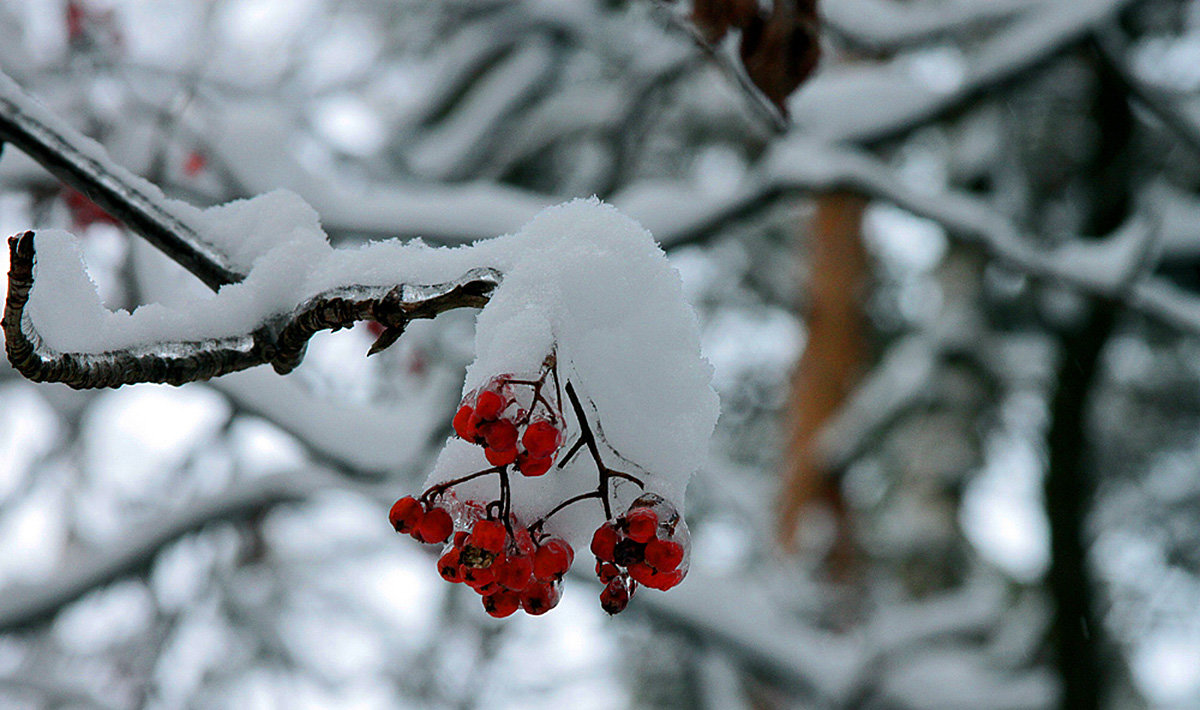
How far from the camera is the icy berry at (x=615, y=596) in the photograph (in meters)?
0.85

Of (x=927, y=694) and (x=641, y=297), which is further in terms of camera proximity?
(x=927, y=694)

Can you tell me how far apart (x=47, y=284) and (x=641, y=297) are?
1.71 feet

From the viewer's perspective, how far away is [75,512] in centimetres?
393

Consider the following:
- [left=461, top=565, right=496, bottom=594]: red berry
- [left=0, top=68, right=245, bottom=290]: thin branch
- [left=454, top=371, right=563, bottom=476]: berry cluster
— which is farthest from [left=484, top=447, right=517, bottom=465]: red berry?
[left=0, top=68, right=245, bottom=290]: thin branch

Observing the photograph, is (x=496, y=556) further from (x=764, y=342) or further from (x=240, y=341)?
(x=764, y=342)

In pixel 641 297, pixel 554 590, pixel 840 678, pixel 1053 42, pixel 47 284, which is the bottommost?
pixel 840 678

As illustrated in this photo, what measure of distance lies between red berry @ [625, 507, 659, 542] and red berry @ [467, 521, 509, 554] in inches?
4.5

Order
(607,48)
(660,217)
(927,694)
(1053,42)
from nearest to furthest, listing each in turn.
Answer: (660,217) → (1053,42) → (927,694) → (607,48)

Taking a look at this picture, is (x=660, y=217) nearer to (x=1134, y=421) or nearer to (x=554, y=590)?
(x=554, y=590)

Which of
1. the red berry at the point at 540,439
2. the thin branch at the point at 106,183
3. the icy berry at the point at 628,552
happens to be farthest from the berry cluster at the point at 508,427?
the thin branch at the point at 106,183

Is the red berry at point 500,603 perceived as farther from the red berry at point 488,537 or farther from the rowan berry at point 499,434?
the rowan berry at point 499,434

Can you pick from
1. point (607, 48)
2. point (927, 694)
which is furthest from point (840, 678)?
point (607, 48)

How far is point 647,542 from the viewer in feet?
2.64

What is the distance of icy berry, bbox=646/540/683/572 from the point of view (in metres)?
0.81
